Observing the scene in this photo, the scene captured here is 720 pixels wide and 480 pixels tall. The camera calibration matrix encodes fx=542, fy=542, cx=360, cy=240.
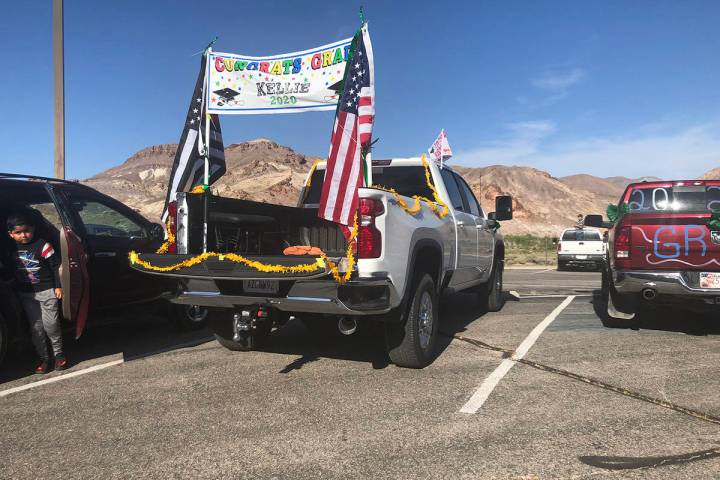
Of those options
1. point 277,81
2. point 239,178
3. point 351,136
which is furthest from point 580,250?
point 239,178

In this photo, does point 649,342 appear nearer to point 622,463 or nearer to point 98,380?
point 622,463

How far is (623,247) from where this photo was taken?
6160 millimetres

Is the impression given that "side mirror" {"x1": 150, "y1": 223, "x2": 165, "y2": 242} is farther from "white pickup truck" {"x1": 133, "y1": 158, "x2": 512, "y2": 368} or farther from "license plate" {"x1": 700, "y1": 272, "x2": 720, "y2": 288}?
"license plate" {"x1": 700, "y1": 272, "x2": 720, "y2": 288}

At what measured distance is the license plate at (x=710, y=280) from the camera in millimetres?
5727

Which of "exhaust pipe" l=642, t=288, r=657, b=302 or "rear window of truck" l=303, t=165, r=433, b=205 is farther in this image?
"rear window of truck" l=303, t=165, r=433, b=205

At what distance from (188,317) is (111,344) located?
91cm

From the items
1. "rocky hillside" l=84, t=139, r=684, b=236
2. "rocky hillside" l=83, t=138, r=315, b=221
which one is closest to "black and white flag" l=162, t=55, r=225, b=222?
"rocky hillside" l=83, t=138, r=315, b=221

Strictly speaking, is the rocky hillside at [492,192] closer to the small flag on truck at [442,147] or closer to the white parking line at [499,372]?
the small flag on truck at [442,147]

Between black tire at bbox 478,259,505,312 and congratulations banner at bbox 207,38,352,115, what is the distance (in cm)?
391

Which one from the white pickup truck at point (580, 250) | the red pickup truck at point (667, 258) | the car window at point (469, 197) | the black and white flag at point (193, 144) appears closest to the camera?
the red pickup truck at point (667, 258)

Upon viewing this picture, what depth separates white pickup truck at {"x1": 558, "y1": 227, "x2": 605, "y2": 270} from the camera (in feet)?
62.2

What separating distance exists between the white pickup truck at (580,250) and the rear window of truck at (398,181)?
1457 centimetres

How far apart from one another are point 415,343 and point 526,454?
5.57ft

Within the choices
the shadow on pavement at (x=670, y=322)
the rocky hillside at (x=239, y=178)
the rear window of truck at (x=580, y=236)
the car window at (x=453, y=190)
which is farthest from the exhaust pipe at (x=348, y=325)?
the rear window of truck at (x=580, y=236)
